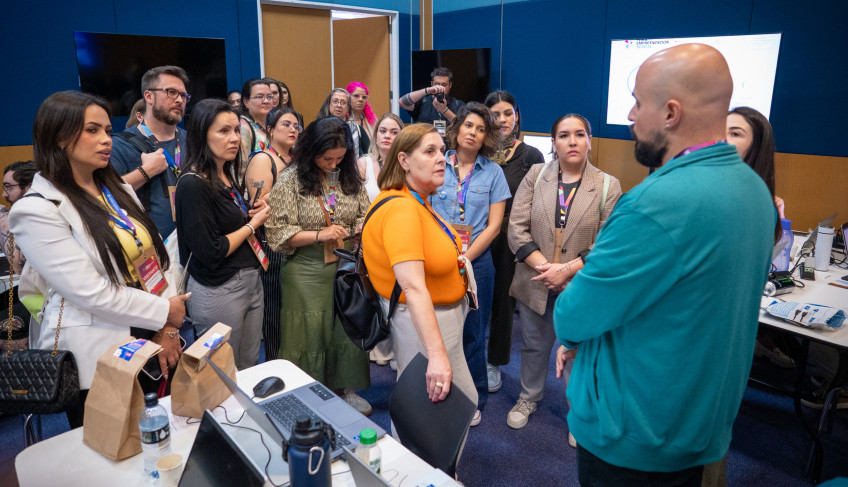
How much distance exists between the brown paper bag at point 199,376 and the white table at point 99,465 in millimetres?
67

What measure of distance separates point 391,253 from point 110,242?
0.95 meters

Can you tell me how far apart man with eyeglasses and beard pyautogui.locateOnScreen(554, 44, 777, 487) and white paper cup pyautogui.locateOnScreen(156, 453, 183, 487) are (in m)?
1.05

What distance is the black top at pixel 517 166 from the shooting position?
3352 millimetres

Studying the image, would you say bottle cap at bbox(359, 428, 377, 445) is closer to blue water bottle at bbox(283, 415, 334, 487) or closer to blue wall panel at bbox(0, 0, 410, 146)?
blue water bottle at bbox(283, 415, 334, 487)

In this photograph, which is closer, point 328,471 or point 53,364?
point 328,471

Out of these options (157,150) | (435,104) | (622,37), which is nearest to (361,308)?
(157,150)

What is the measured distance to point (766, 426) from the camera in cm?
303

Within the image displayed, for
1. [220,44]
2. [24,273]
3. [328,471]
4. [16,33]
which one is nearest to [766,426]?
[328,471]

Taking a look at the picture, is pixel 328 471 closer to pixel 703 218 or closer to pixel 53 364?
pixel 703 218

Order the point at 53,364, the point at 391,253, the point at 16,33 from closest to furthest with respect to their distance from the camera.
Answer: the point at 53,364
the point at 391,253
the point at 16,33

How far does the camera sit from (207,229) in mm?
2291

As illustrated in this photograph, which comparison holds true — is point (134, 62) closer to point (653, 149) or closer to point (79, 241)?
point (79, 241)

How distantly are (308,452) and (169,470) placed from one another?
54 centimetres

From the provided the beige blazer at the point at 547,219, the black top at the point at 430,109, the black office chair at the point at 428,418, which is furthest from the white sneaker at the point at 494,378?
the black top at the point at 430,109
